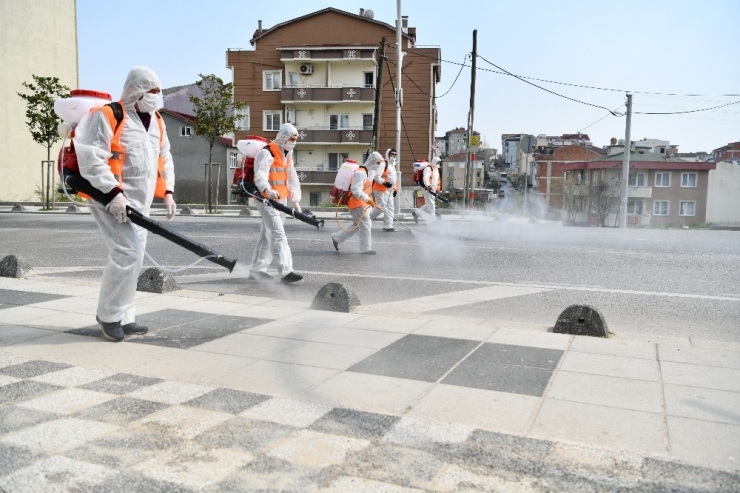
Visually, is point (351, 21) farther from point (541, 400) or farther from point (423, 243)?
point (541, 400)

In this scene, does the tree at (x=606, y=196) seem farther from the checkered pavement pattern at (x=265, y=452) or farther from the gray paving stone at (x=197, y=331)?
the checkered pavement pattern at (x=265, y=452)

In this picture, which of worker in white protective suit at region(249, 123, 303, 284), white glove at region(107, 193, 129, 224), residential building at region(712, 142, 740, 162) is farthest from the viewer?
residential building at region(712, 142, 740, 162)

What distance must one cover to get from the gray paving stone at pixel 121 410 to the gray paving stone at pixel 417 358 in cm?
128

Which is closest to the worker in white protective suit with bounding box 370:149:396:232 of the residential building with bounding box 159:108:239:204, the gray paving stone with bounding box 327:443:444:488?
the gray paving stone with bounding box 327:443:444:488

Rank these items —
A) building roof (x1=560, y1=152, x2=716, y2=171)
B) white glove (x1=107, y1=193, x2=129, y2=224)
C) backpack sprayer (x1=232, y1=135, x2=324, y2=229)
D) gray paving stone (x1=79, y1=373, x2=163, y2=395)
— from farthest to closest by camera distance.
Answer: building roof (x1=560, y1=152, x2=716, y2=171) → backpack sprayer (x1=232, y1=135, x2=324, y2=229) → white glove (x1=107, y1=193, x2=129, y2=224) → gray paving stone (x1=79, y1=373, x2=163, y2=395)

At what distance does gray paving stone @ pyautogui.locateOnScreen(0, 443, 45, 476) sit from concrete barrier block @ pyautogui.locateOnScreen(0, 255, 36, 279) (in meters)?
5.43

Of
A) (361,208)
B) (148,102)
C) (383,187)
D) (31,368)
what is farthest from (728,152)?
(31,368)

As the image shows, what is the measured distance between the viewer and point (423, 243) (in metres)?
13.6

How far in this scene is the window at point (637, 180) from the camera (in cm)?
5881

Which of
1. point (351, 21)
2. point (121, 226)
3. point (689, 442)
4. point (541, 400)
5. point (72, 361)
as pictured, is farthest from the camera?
point (351, 21)

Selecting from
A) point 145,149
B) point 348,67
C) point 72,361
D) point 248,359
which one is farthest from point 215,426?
point 348,67

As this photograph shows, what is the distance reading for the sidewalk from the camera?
282cm

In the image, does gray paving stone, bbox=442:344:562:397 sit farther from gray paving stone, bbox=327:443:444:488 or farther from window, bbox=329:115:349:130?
window, bbox=329:115:349:130

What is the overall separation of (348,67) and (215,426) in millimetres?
45899
